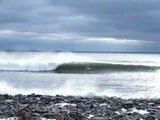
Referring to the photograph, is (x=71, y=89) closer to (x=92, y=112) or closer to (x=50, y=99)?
(x=50, y=99)

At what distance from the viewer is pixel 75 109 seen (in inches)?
528

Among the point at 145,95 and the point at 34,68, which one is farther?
the point at 34,68

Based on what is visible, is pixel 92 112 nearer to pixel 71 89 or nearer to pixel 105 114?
pixel 105 114

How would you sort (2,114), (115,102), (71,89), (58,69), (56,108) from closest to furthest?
(2,114) → (56,108) → (115,102) → (71,89) → (58,69)

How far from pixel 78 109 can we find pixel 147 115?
7.58 ft

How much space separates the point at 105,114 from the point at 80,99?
3.66m

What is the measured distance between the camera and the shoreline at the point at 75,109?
1194cm

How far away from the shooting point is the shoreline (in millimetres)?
11938

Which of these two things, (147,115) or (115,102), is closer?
(147,115)

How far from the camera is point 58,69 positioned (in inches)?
1775

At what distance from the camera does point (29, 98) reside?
1623cm

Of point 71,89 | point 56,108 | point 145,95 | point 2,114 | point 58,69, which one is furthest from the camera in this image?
point 58,69

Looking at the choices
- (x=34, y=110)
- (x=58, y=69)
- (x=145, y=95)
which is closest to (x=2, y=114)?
(x=34, y=110)

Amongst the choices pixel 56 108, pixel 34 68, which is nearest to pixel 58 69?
pixel 34 68
